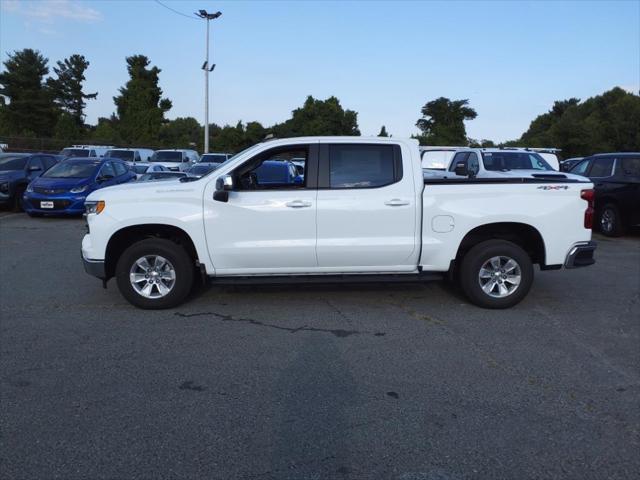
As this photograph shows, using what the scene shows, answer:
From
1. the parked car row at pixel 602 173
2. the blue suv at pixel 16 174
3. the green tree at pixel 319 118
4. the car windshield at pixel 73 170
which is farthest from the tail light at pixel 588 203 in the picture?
the green tree at pixel 319 118

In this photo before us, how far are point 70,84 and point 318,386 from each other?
68388 millimetres

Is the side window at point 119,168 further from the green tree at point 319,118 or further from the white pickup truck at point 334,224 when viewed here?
the green tree at point 319,118

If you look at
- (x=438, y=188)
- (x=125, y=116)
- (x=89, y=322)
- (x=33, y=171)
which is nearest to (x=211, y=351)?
(x=89, y=322)

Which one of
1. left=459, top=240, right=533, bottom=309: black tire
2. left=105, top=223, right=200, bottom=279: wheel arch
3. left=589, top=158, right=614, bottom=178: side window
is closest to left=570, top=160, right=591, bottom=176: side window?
left=589, top=158, right=614, bottom=178: side window

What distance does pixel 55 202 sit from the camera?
1502 cm

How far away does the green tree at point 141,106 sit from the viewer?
178 feet

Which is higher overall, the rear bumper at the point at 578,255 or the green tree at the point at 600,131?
the green tree at the point at 600,131

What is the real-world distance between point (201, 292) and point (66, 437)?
3777 mm

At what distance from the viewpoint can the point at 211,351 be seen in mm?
5258

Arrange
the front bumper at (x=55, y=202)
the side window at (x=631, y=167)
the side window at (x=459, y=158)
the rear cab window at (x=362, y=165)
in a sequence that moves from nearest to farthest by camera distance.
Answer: the rear cab window at (x=362, y=165)
the side window at (x=631, y=167)
the front bumper at (x=55, y=202)
the side window at (x=459, y=158)

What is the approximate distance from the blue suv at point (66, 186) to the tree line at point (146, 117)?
3364cm

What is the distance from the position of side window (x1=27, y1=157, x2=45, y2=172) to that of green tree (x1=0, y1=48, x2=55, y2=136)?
1732 inches

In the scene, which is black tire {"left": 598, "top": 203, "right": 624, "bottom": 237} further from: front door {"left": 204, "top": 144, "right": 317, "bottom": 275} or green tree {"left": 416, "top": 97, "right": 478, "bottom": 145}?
green tree {"left": 416, "top": 97, "right": 478, "bottom": 145}

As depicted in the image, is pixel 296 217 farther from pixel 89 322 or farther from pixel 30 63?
pixel 30 63
